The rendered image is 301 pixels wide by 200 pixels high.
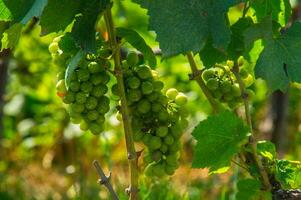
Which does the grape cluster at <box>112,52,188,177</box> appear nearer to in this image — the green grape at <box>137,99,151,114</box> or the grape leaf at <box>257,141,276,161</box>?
the green grape at <box>137,99,151,114</box>

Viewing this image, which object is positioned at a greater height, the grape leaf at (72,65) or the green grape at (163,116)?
the grape leaf at (72,65)

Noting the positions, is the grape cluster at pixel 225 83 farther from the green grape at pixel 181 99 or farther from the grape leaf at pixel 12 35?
the grape leaf at pixel 12 35

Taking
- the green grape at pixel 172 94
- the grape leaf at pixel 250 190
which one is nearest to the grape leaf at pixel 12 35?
the green grape at pixel 172 94

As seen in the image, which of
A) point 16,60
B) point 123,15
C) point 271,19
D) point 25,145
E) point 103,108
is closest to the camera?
point 271,19

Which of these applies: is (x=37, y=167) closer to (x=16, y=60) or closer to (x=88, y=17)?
(x=16, y=60)

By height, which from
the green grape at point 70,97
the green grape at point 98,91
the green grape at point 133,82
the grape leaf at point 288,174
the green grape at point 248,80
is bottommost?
the grape leaf at point 288,174

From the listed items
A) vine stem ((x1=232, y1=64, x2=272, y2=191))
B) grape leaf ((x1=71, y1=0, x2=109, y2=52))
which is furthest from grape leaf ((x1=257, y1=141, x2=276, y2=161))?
grape leaf ((x1=71, y1=0, x2=109, y2=52))

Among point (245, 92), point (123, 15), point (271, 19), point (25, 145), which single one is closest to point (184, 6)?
point (271, 19)
